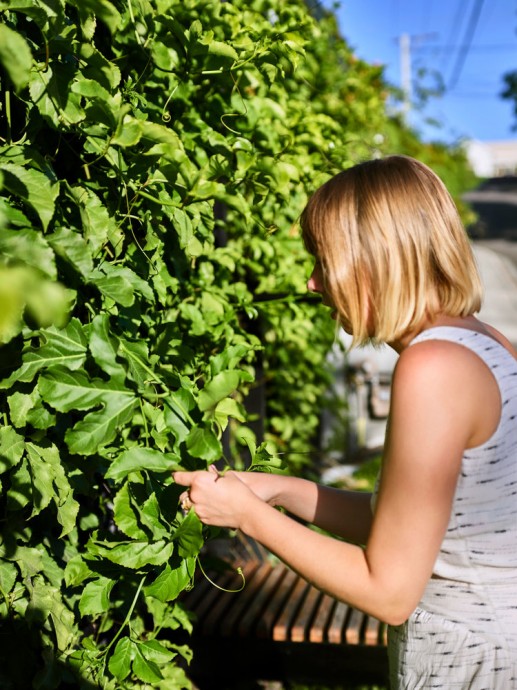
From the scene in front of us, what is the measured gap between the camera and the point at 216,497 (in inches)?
48.9

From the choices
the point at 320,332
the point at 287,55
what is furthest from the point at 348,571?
the point at 320,332

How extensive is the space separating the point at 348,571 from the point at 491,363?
403 mm

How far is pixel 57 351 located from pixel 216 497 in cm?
38

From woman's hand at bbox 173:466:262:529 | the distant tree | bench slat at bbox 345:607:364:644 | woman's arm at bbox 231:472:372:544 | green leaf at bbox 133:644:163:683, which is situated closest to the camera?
woman's hand at bbox 173:466:262:529

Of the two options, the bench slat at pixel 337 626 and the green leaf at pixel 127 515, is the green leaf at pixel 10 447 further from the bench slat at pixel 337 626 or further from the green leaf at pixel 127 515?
the bench slat at pixel 337 626

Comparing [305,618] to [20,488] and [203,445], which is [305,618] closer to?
[20,488]

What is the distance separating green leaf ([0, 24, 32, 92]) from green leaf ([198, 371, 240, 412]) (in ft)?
1.72

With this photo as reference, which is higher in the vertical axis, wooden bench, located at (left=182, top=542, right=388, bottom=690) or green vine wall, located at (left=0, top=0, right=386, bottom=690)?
green vine wall, located at (left=0, top=0, right=386, bottom=690)

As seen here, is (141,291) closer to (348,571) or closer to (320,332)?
(348,571)

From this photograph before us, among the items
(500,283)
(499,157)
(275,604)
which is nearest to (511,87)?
(500,283)

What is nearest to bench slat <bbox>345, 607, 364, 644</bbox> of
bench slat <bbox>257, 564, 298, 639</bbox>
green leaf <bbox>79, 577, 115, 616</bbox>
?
bench slat <bbox>257, 564, 298, 639</bbox>

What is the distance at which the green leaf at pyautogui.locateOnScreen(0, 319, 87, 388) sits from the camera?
4.36 feet

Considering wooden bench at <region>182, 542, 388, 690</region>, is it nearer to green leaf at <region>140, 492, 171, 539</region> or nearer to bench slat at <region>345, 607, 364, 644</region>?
bench slat at <region>345, 607, 364, 644</region>

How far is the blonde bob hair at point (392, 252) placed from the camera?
128 centimetres
